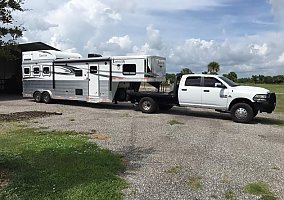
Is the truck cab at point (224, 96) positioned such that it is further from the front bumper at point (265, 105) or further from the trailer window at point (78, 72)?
the trailer window at point (78, 72)

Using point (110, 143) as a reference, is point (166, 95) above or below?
above

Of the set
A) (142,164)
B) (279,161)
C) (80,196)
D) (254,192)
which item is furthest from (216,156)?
(80,196)

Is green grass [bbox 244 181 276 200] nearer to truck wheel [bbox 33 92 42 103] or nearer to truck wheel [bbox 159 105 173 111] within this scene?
truck wheel [bbox 159 105 173 111]

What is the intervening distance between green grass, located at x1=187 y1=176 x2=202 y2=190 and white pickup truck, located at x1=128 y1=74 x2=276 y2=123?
8.55 metres

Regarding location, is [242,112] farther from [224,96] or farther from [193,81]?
[193,81]

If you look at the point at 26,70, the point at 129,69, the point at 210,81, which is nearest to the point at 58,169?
the point at 210,81

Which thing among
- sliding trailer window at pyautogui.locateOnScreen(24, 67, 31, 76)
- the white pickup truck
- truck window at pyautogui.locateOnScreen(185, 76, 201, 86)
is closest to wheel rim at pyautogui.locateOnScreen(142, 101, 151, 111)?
the white pickup truck

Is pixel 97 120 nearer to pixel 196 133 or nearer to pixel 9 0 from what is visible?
pixel 196 133

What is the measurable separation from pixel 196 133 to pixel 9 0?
24.9ft

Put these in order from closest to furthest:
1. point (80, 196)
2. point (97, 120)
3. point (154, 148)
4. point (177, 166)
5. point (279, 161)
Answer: point (80, 196) < point (177, 166) < point (279, 161) < point (154, 148) < point (97, 120)

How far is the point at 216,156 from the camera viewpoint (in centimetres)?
838

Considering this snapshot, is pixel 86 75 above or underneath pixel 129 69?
underneath

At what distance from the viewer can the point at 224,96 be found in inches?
591

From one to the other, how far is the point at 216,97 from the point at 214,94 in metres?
0.15
